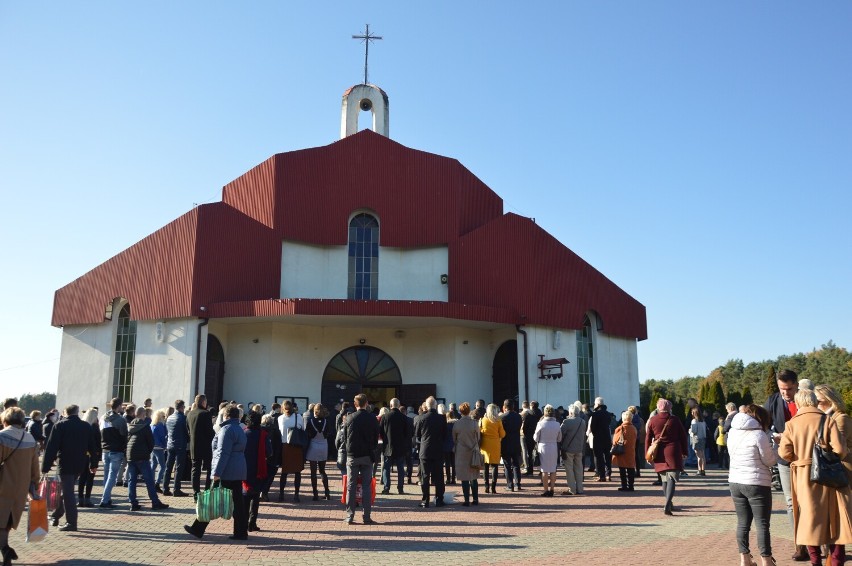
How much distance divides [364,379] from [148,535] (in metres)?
13.3

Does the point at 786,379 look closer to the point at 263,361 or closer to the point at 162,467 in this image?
the point at 162,467

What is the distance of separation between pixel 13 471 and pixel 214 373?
13902mm

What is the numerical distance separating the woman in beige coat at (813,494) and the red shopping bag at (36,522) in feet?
26.1

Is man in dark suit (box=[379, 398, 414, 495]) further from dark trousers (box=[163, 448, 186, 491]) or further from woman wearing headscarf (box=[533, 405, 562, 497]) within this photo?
dark trousers (box=[163, 448, 186, 491])

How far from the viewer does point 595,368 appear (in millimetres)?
23938

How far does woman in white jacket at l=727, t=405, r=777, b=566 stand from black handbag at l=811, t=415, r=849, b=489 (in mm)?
446

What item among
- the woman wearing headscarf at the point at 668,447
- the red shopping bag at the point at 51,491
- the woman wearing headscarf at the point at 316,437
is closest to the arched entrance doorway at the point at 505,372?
the woman wearing headscarf at the point at 316,437

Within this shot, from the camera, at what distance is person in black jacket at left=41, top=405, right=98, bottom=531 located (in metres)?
9.60

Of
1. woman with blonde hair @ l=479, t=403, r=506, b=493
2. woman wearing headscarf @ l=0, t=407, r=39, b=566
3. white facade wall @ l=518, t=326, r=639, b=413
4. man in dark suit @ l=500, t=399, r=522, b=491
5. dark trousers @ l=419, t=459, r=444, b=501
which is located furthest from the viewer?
white facade wall @ l=518, t=326, r=639, b=413

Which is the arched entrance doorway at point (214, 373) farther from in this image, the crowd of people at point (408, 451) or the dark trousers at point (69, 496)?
the dark trousers at point (69, 496)

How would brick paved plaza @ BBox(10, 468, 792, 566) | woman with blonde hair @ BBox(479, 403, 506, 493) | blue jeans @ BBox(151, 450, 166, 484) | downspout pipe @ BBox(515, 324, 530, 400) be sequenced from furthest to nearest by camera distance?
downspout pipe @ BBox(515, 324, 530, 400) → woman with blonde hair @ BBox(479, 403, 506, 493) → blue jeans @ BBox(151, 450, 166, 484) → brick paved plaza @ BBox(10, 468, 792, 566)

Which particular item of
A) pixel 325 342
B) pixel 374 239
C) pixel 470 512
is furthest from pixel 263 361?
pixel 470 512

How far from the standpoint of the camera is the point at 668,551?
27.3 ft

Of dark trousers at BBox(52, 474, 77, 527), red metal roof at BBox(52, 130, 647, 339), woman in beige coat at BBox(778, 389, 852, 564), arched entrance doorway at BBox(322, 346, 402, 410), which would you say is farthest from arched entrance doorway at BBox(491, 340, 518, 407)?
woman in beige coat at BBox(778, 389, 852, 564)
